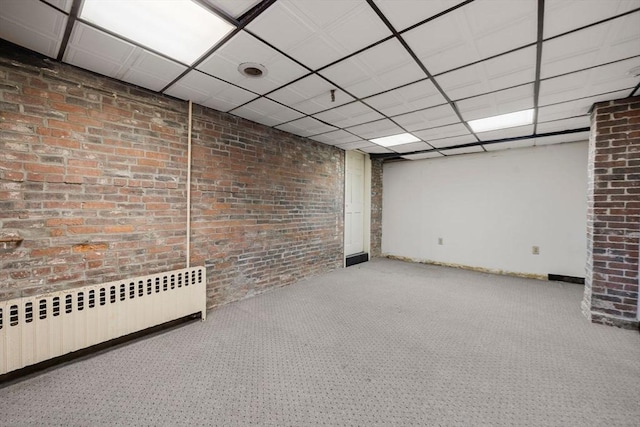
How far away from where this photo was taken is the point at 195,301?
2.87 m

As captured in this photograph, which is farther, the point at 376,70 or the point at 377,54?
the point at 376,70

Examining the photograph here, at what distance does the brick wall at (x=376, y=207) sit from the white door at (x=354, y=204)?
33cm

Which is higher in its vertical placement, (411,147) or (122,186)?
(411,147)

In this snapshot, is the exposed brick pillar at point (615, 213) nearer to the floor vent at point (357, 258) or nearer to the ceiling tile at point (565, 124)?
the ceiling tile at point (565, 124)

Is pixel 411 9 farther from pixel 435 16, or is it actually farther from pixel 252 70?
pixel 252 70

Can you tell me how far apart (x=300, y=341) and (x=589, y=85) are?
3.74 metres

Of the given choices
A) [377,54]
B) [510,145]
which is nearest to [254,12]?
[377,54]

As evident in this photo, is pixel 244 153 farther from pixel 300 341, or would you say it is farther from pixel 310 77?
pixel 300 341

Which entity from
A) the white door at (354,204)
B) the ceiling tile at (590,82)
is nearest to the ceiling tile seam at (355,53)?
the ceiling tile at (590,82)

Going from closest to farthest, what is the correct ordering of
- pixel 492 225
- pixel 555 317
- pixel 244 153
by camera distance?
pixel 555 317
pixel 244 153
pixel 492 225

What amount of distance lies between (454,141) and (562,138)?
163 centimetres

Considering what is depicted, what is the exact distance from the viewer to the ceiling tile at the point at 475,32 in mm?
1529

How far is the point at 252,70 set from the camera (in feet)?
7.40

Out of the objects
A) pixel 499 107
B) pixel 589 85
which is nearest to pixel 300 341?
pixel 499 107
